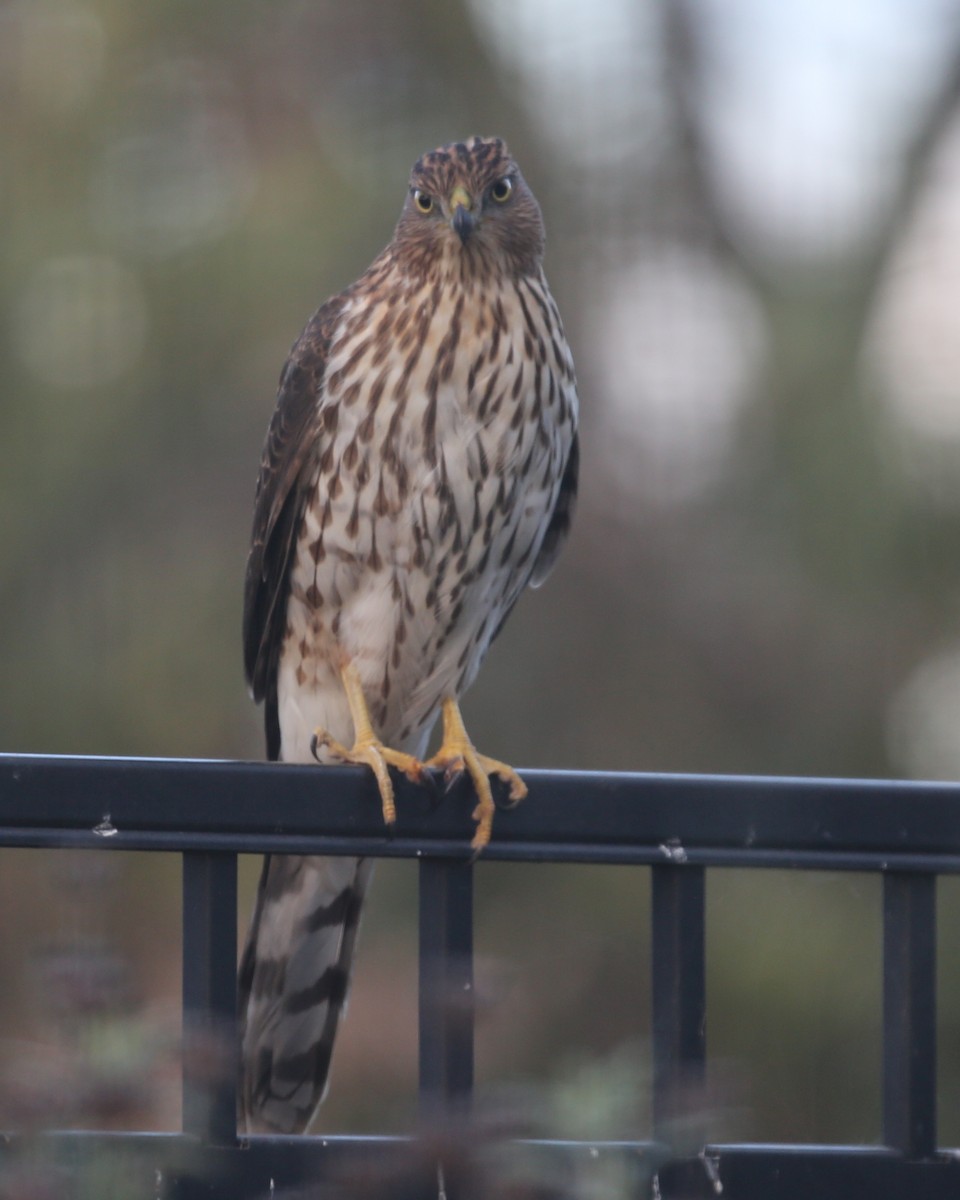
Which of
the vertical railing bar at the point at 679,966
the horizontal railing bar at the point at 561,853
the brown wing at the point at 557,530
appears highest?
the brown wing at the point at 557,530

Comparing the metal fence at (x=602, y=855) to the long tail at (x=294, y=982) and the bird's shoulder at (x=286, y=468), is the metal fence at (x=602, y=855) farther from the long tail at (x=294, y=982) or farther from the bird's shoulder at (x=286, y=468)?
the bird's shoulder at (x=286, y=468)

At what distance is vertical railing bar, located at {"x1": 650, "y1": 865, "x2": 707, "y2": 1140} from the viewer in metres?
1.39

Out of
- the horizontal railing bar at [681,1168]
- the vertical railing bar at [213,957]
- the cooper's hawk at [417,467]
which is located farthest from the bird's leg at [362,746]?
the horizontal railing bar at [681,1168]

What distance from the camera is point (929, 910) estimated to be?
56.6 inches

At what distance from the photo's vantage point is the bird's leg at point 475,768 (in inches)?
55.9

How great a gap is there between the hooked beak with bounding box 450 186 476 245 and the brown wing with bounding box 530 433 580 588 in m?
0.53

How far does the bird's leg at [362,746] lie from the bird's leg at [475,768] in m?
0.04

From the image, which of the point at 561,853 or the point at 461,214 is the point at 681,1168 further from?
the point at 461,214

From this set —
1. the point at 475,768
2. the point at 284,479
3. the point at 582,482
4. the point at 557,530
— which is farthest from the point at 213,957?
the point at 582,482

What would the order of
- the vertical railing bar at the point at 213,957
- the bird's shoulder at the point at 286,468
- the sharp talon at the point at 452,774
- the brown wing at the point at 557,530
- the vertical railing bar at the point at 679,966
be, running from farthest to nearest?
the brown wing at the point at 557,530
the bird's shoulder at the point at 286,468
the sharp talon at the point at 452,774
the vertical railing bar at the point at 679,966
the vertical railing bar at the point at 213,957

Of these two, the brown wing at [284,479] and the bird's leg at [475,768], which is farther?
the brown wing at [284,479]

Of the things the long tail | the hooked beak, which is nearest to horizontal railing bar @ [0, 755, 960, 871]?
the long tail

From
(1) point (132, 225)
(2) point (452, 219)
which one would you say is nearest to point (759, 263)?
(1) point (132, 225)

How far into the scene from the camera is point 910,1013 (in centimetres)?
143
